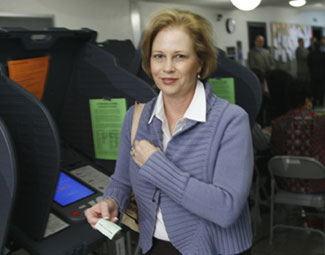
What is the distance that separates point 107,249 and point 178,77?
930 millimetres

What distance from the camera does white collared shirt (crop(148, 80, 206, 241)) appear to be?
1048 mm

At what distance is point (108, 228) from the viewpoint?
1.01 metres

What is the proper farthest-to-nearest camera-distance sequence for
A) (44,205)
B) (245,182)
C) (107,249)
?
(107,249) → (44,205) → (245,182)

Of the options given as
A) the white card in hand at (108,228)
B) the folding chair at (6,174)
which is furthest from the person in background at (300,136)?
the folding chair at (6,174)

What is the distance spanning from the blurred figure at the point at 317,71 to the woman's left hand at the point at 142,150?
298 inches

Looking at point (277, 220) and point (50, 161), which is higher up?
point (50, 161)

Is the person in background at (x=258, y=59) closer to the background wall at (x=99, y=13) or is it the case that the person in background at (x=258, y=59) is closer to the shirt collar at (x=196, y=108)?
the background wall at (x=99, y=13)

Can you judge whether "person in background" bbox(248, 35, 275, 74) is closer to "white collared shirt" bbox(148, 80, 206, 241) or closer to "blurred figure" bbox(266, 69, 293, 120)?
"blurred figure" bbox(266, 69, 293, 120)

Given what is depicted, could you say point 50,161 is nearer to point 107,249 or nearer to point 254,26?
point 107,249

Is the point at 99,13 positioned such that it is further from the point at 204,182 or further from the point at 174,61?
the point at 204,182

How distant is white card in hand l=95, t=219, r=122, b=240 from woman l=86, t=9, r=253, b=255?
0.05 m

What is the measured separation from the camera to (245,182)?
100cm

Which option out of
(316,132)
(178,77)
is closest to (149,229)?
(178,77)

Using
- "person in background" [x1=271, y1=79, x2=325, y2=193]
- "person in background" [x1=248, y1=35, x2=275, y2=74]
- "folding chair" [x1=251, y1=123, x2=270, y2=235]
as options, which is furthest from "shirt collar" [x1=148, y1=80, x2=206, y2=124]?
"person in background" [x1=248, y1=35, x2=275, y2=74]
